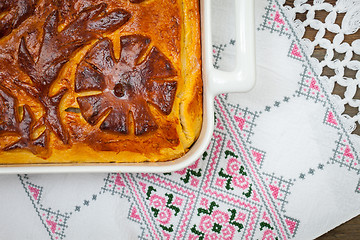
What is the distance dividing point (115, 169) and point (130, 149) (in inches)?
2.7

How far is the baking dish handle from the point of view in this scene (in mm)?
1020

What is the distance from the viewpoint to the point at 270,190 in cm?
135

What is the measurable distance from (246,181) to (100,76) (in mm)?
587

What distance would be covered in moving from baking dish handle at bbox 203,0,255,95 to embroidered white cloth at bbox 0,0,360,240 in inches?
10.4

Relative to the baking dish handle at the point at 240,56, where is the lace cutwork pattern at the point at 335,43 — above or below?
above

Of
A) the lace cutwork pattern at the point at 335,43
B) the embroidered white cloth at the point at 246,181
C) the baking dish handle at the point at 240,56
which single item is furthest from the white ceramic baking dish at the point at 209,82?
the lace cutwork pattern at the point at 335,43

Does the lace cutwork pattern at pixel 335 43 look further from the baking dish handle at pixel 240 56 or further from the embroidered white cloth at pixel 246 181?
the baking dish handle at pixel 240 56

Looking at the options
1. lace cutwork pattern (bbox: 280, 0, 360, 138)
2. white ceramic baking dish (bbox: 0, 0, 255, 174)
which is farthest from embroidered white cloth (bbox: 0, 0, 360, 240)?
white ceramic baking dish (bbox: 0, 0, 255, 174)

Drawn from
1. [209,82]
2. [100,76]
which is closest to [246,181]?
[209,82]

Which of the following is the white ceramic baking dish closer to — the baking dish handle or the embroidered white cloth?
the baking dish handle

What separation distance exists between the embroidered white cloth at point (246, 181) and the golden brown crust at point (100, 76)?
0.26 metres

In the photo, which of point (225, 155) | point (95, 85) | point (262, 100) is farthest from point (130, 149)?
point (262, 100)

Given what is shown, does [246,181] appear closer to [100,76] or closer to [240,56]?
[240,56]

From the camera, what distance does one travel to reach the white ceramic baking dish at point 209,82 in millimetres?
1023
